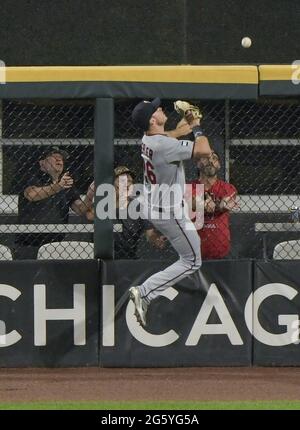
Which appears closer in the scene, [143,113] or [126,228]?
[143,113]

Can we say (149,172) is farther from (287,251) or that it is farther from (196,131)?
(287,251)

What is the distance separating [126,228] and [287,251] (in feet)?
4.51

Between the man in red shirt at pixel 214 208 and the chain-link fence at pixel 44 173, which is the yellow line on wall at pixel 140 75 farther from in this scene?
the man in red shirt at pixel 214 208

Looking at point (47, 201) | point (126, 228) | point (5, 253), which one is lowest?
point (5, 253)

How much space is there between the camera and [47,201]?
31.9 ft

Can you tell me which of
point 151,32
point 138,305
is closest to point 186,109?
point 138,305

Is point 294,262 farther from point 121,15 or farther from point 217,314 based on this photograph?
point 121,15

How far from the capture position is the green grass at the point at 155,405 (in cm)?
774

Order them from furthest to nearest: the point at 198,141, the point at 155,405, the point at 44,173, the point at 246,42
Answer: the point at 246,42
the point at 44,173
the point at 198,141
the point at 155,405

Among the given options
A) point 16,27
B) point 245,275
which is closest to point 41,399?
point 245,275

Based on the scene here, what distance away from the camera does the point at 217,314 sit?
9.64 meters

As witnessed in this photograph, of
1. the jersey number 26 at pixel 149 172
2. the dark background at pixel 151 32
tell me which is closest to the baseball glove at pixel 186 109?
the jersey number 26 at pixel 149 172

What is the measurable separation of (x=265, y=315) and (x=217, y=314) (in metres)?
0.40

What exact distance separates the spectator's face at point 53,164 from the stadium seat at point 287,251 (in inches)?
76.6
